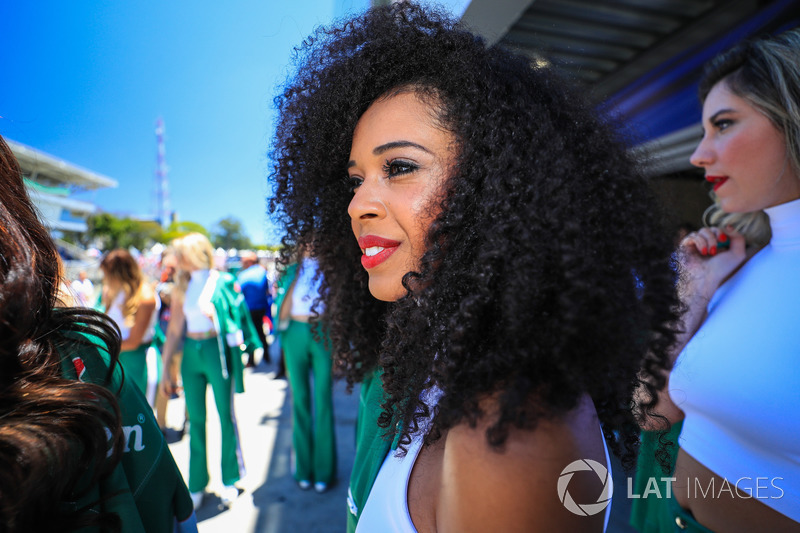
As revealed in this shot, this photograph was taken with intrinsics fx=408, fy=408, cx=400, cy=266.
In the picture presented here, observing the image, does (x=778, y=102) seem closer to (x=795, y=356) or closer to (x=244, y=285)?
(x=795, y=356)

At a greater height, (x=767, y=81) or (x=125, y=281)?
(x=767, y=81)

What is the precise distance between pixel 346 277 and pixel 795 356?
166cm

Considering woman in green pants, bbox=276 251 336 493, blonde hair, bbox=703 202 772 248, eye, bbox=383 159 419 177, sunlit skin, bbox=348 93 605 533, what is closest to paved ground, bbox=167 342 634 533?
woman in green pants, bbox=276 251 336 493

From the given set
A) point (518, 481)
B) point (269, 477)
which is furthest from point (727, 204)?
point (269, 477)

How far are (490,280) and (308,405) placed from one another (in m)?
3.46

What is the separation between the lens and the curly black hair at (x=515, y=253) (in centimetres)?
87

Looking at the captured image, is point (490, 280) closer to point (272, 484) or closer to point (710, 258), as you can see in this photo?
point (710, 258)

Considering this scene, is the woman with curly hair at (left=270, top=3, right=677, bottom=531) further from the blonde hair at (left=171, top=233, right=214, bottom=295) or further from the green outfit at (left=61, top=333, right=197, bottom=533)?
the blonde hair at (left=171, top=233, right=214, bottom=295)

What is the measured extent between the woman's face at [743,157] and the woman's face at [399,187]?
1.15 m

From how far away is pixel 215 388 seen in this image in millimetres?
3773

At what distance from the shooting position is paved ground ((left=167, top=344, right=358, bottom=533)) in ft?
11.1

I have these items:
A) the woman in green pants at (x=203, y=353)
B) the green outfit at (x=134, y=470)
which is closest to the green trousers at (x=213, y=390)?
the woman in green pants at (x=203, y=353)

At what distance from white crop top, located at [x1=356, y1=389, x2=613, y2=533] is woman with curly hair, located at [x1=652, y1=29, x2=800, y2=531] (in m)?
0.63

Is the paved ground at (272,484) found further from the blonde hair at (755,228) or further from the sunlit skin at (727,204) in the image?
the blonde hair at (755,228)
